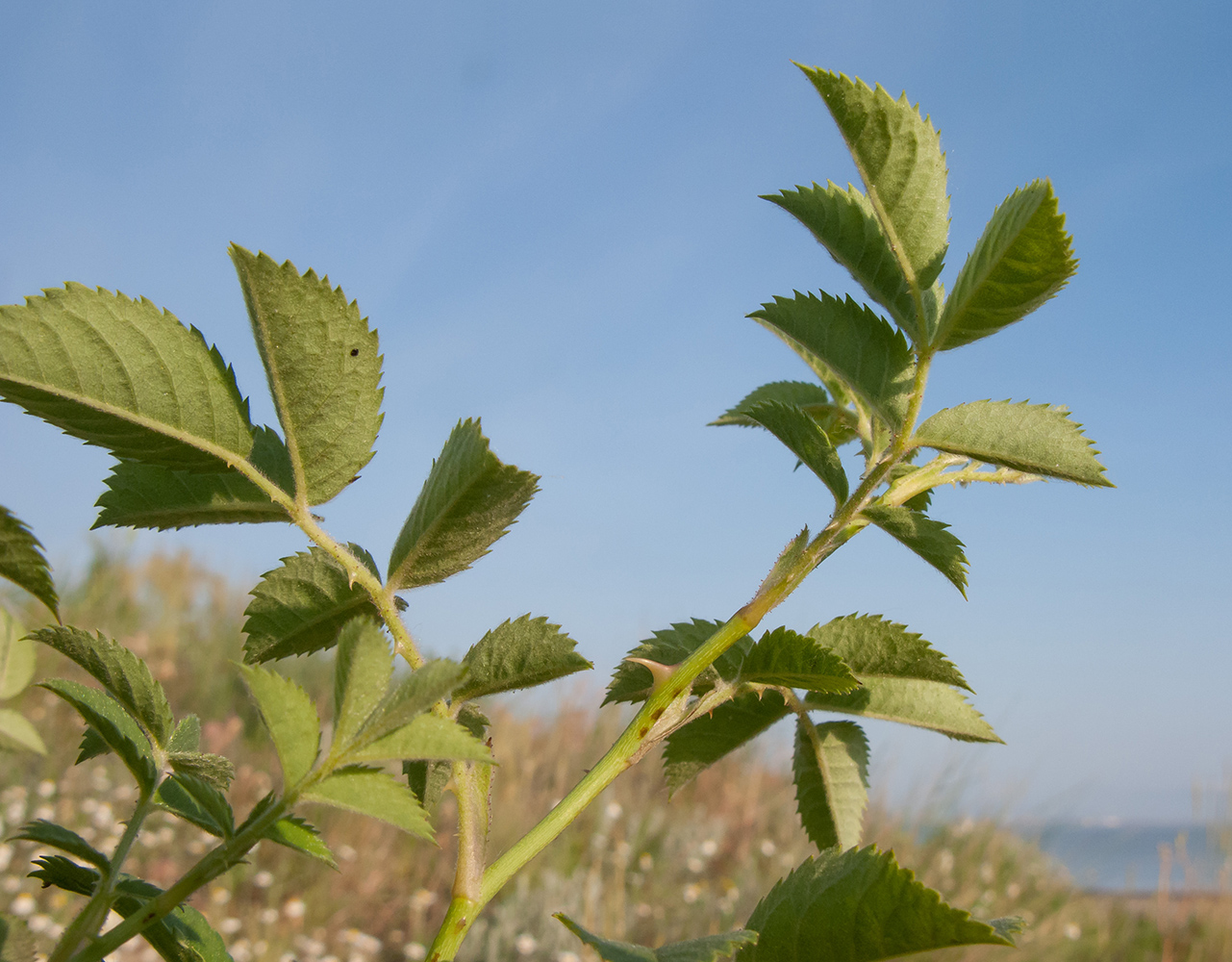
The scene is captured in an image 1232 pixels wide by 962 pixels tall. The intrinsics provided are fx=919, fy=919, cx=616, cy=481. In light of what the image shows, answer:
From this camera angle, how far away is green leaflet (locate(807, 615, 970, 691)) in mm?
751

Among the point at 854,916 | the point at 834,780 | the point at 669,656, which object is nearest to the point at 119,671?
the point at 669,656

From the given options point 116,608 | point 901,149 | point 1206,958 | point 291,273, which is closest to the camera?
point 291,273

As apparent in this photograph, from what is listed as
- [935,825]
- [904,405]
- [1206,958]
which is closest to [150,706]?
[904,405]

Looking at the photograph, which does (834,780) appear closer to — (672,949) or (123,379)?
Result: (672,949)

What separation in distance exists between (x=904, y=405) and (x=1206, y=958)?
7899 millimetres

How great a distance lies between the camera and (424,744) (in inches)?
19.9

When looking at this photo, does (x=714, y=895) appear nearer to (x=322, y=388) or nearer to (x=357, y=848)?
(x=357, y=848)

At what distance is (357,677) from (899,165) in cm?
53

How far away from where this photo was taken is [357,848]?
5398mm

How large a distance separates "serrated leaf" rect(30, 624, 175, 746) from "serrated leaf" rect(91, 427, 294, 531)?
113 mm

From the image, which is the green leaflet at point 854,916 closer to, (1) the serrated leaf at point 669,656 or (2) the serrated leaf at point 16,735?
(1) the serrated leaf at point 669,656

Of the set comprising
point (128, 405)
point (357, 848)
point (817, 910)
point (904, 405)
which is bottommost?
point (357, 848)

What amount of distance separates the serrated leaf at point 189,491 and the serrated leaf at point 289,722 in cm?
20

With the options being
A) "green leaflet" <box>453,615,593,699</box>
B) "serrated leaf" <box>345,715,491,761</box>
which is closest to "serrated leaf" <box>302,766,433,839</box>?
"serrated leaf" <box>345,715,491,761</box>
